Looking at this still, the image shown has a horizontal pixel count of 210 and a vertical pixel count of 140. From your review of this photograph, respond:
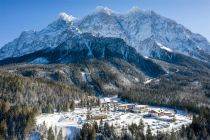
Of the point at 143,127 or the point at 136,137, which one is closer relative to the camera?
the point at 136,137

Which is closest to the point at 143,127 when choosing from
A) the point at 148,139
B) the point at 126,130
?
the point at 126,130

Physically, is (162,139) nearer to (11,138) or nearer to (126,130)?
(126,130)

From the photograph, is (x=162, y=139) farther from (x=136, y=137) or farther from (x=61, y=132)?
(x=61, y=132)

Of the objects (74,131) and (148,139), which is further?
(74,131)

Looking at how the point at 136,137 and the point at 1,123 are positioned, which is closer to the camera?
the point at 136,137

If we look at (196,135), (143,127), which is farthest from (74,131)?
(196,135)

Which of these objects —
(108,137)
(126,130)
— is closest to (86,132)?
(108,137)

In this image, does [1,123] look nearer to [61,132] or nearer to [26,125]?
[26,125]
